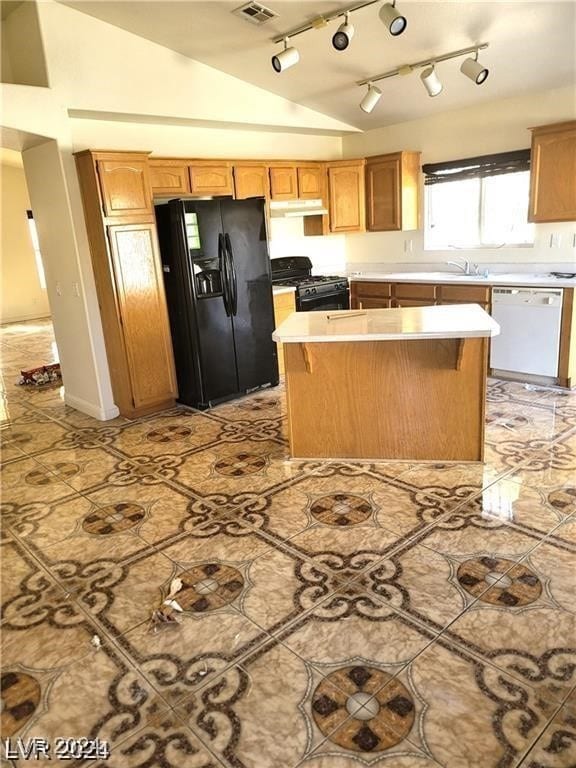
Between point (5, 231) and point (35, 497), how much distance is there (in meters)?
8.40

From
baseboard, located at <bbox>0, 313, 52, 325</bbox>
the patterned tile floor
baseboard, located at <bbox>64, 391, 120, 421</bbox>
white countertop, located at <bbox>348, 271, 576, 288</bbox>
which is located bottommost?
the patterned tile floor

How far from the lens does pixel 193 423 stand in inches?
174

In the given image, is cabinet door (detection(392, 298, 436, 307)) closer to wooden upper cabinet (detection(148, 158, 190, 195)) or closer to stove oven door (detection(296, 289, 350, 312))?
stove oven door (detection(296, 289, 350, 312))

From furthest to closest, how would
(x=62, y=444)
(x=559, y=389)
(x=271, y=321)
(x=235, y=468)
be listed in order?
(x=271, y=321), (x=559, y=389), (x=62, y=444), (x=235, y=468)

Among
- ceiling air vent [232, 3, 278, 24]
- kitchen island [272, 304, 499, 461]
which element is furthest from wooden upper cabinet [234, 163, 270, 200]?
kitchen island [272, 304, 499, 461]

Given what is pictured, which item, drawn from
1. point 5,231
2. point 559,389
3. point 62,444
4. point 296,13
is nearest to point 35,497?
point 62,444

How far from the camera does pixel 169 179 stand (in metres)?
4.74

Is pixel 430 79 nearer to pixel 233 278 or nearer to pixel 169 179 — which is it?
pixel 233 278

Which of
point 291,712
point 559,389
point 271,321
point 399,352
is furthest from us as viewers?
point 271,321

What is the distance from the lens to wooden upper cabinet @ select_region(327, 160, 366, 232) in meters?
5.92

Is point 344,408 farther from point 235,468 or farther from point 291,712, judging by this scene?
point 291,712

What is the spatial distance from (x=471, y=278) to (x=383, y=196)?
58.0 inches

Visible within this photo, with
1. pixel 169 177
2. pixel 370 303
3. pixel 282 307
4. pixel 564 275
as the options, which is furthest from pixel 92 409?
pixel 564 275

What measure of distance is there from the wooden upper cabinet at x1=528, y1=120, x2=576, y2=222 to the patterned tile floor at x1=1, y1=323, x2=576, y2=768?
78.7 inches
